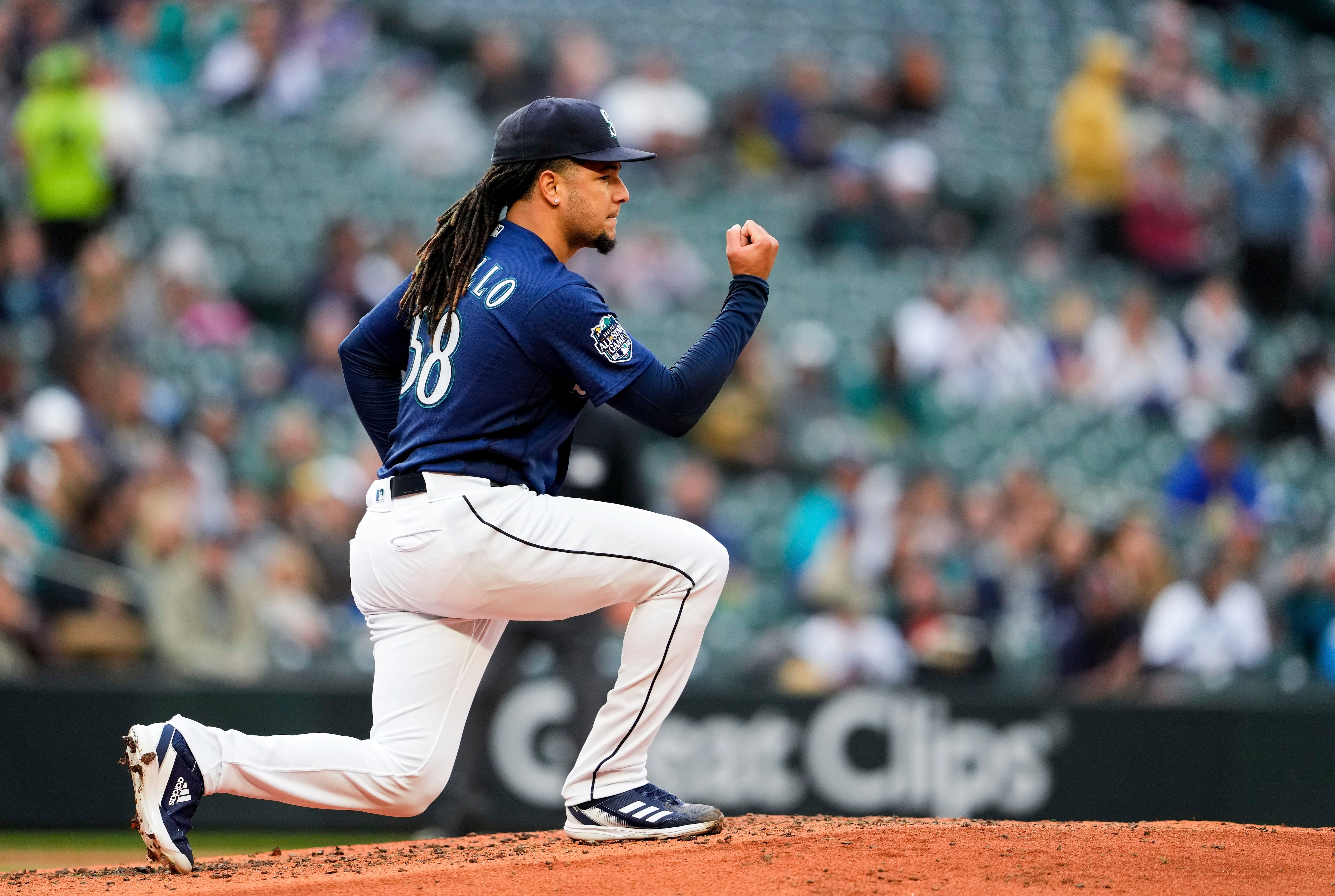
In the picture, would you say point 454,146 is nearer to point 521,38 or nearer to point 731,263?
point 521,38

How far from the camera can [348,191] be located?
488 inches

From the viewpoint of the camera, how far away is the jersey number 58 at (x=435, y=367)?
12.7ft

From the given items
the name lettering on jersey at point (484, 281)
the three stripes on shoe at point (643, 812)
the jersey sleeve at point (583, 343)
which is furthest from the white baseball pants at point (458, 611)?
the name lettering on jersey at point (484, 281)

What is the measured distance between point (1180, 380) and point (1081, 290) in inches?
43.8

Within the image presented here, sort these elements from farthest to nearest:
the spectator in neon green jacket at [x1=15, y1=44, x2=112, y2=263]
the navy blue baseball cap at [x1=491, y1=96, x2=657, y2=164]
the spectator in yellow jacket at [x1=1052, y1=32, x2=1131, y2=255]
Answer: the spectator in yellow jacket at [x1=1052, y1=32, x2=1131, y2=255]
the spectator in neon green jacket at [x1=15, y1=44, x2=112, y2=263]
the navy blue baseball cap at [x1=491, y1=96, x2=657, y2=164]

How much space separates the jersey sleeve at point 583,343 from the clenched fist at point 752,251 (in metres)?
0.42

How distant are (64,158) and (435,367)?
8008 millimetres

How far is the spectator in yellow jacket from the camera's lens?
42.9 feet

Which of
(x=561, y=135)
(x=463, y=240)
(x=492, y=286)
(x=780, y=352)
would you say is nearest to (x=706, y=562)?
(x=492, y=286)

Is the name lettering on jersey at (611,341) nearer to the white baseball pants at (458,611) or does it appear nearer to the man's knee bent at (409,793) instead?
the white baseball pants at (458,611)

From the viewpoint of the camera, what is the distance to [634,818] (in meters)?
4.14

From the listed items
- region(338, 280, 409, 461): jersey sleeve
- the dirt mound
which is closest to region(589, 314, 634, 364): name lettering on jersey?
region(338, 280, 409, 461): jersey sleeve

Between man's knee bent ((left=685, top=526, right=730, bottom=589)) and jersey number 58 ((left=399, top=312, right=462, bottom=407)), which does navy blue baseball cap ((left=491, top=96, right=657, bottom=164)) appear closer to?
jersey number 58 ((left=399, top=312, right=462, bottom=407))

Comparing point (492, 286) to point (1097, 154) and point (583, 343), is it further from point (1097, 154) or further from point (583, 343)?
point (1097, 154)
